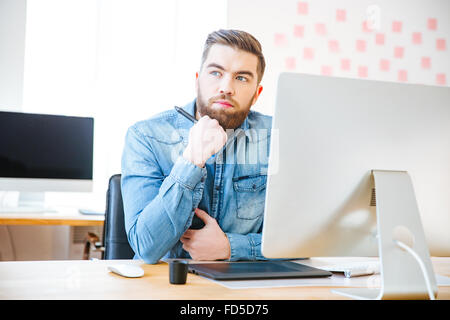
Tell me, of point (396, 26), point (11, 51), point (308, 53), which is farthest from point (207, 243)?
point (396, 26)

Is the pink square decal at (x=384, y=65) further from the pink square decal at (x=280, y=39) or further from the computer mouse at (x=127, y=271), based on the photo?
the computer mouse at (x=127, y=271)

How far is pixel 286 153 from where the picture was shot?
0.93 m

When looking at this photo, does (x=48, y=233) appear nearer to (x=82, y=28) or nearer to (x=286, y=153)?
(x=82, y=28)

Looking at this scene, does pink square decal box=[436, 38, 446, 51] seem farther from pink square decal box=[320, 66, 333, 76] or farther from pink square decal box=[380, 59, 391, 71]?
pink square decal box=[320, 66, 333, 76]

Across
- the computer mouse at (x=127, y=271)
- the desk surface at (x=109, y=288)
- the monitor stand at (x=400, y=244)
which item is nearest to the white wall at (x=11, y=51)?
the desk surface at (x=109, y=288)

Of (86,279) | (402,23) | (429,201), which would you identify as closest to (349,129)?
(429,201)

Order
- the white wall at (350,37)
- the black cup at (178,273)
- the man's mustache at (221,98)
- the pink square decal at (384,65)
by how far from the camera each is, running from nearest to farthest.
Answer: the black cup at (178,273)
the man's mustache at (221,98)
the white wall at (350,37)
the pink square decal at (384,65)

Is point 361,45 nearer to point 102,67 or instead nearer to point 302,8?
point 302,8

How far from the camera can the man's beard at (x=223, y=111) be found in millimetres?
1654

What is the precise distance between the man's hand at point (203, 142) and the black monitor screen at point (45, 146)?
5.09ft

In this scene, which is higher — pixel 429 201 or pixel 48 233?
pixel 429 201

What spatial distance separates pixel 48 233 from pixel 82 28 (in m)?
1.25

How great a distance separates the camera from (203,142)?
1.35m

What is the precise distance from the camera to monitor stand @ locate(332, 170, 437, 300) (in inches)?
35.6
